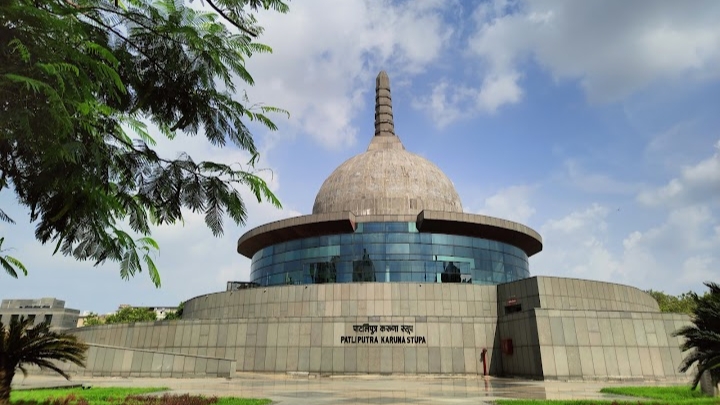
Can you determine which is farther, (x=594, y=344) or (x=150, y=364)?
(x=594, y=344)

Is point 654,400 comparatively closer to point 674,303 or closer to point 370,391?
point 370,391

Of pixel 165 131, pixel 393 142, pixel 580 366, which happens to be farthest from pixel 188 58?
pixel 393 142

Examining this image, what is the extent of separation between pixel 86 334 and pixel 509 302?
1219 inches

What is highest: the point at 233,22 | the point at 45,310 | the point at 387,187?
the point at 387,187

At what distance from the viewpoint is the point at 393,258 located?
3528cm

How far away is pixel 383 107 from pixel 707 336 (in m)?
45.1

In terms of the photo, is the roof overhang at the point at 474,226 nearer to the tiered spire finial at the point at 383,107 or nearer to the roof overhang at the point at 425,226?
the roof overhang at the point at 425,226

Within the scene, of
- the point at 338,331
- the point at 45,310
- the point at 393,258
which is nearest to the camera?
the point at 338,331

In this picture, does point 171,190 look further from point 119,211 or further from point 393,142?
point 393,142

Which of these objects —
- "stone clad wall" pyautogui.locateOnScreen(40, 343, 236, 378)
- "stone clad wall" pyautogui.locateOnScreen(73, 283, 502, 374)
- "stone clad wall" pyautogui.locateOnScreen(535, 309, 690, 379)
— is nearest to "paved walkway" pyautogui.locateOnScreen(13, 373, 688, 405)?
"stone clad wall" pyautogui.locateOnScreen(535, 309, 690, 379)

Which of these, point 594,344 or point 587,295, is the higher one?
point 587,295

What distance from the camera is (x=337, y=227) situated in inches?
1431

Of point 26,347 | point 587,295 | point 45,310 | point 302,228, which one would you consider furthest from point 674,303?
point 45,310

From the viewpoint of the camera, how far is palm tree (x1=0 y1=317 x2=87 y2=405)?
9.21 metres
